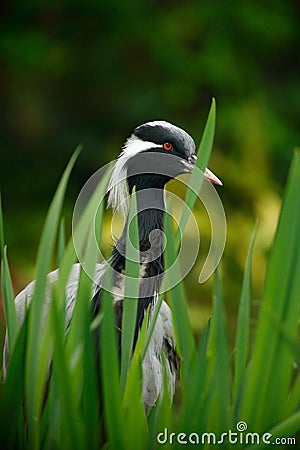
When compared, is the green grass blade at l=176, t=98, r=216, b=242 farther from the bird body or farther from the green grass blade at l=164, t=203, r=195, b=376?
the bird body

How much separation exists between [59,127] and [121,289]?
2.38 meters

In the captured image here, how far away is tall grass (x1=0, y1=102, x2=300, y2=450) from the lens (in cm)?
62

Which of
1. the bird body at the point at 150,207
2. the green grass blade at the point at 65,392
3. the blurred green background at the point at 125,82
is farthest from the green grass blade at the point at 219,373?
the blurred green background at the point at 125,82

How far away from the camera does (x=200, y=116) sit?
10.2 ft

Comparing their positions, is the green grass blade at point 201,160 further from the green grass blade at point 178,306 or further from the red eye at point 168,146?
the red eye at point 168,146

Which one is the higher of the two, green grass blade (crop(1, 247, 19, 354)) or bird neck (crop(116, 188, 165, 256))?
bird neck (crop(116, 188, 165, 256))

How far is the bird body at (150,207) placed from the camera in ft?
3.14

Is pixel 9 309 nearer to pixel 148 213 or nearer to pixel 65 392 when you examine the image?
Answer: pixel 65 392

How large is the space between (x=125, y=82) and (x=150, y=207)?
2.24m

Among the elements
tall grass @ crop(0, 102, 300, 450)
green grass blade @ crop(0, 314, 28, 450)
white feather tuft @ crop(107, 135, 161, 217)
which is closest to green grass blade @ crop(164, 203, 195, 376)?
tall grass @ crop(0, 102, 300, 450)

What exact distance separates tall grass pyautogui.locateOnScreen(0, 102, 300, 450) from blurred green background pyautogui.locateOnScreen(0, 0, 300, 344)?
2172 mm

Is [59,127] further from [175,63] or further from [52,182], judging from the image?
[175,63]

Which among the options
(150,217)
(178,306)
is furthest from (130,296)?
(150,217)

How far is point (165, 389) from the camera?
672 millimetres
